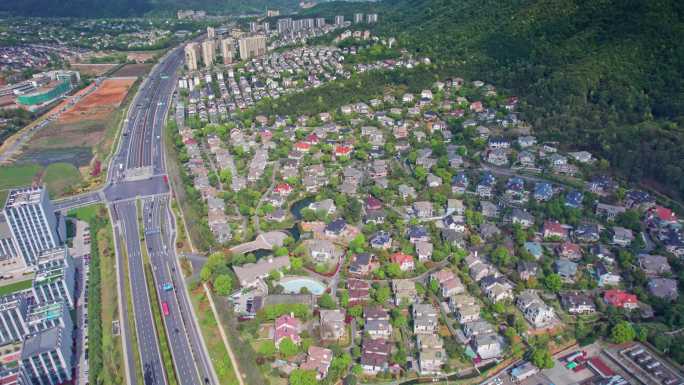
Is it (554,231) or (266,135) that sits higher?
(266,135)

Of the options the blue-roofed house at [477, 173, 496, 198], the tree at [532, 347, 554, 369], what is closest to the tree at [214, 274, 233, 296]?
the tree at [532, 347, 554, 369]

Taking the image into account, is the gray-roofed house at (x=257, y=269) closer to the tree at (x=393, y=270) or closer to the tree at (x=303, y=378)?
the tree at (x=393, y=270)

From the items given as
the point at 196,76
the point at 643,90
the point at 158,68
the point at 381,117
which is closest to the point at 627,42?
the point at 643,90

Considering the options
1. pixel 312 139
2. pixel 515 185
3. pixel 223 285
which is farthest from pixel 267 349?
pixel 312 139

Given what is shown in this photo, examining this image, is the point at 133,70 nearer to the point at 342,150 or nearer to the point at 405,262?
the point at 342,150

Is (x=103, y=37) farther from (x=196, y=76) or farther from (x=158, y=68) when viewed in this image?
(x=196, y=76)
